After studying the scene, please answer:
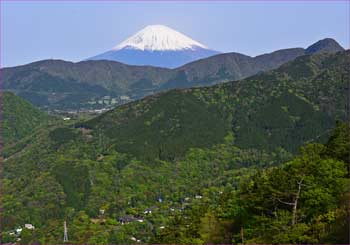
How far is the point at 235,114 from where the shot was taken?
71.9 meters

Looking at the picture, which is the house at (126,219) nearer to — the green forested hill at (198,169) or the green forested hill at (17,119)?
the green forested hill at (198,169)

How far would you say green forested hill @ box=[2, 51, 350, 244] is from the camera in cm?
1403

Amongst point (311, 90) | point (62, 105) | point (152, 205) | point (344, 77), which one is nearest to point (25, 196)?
point (152, 205)

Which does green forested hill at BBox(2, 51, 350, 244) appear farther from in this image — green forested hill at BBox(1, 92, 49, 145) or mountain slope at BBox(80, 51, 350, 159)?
green forested hill at BBox(1, 92, 49, 145)

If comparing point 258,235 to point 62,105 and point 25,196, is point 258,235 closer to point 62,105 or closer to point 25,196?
point 25,196

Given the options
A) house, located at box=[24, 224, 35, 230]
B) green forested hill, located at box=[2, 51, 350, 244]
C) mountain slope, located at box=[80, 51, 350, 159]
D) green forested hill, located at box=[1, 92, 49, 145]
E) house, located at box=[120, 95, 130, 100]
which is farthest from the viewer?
house, located at box=[120, 95, 130, 100]

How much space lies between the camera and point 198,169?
55.9 meters

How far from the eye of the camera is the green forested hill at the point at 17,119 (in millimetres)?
86750

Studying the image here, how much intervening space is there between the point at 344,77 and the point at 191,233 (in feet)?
217

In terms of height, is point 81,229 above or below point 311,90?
below

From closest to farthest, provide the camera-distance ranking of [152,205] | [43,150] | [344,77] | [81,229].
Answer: [81,229] < [152,205] < [43,150] < [344,77]

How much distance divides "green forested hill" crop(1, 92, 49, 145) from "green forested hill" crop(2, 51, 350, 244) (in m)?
11.1

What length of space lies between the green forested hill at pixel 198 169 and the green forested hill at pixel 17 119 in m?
11.1

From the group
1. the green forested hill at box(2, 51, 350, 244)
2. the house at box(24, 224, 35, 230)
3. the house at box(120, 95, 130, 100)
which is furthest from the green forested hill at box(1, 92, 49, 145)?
the house at box(120, 95, 130, 100)
